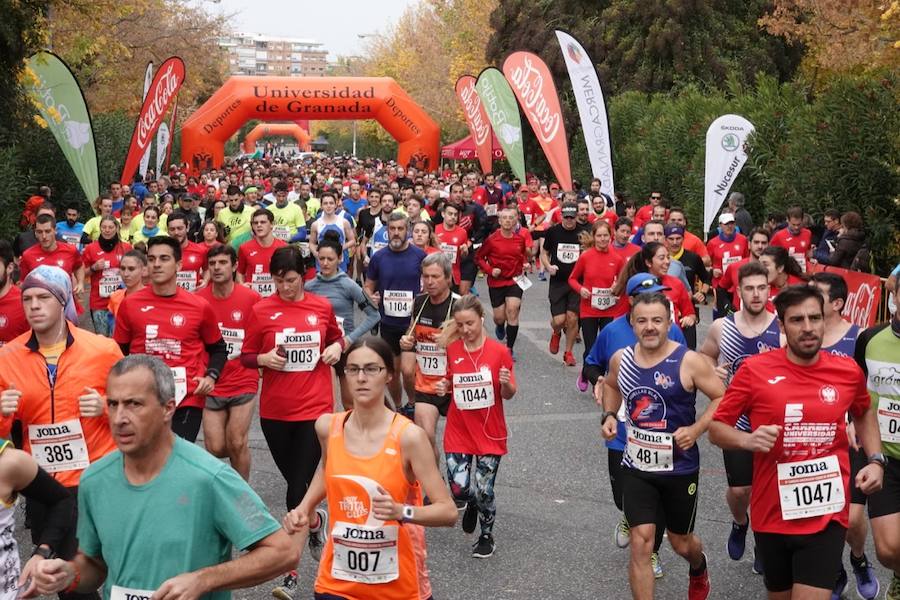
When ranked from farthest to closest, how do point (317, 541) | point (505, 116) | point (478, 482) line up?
1. point (505, 116)
2. point (478, 482)
3. point (317, 541)

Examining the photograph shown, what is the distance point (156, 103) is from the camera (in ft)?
73.1

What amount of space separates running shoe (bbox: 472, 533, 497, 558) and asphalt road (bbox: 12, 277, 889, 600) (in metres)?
0.05

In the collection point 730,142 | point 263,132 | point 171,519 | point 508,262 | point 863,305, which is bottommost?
point 263,132

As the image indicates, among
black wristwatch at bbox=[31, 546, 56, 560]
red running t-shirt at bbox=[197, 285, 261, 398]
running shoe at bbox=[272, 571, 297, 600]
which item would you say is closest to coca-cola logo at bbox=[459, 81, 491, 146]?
red running t-shirt at bbox=[197, 285, 261, 398]

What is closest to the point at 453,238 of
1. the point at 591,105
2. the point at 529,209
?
the point at 591,105

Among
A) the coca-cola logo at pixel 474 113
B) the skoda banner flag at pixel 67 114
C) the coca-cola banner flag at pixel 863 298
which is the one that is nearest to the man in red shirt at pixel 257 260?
the coca-cola banner flag at pixel 863 298

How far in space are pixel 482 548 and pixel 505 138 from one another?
57.3ft

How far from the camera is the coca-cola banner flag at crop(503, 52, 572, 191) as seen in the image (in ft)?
71.8

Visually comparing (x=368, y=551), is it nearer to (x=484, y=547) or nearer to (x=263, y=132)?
(x=484, y=547)

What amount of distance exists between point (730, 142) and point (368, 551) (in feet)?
50.7

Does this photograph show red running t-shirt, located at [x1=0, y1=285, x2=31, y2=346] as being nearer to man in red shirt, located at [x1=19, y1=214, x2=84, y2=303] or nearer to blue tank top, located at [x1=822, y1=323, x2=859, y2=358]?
man in red shirt, located at [x1=19, y1=214, x2=84, y2=303]

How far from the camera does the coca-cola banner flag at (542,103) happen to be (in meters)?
21.9

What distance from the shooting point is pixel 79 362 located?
17.5ft

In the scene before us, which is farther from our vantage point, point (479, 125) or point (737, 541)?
point (479, 125)
